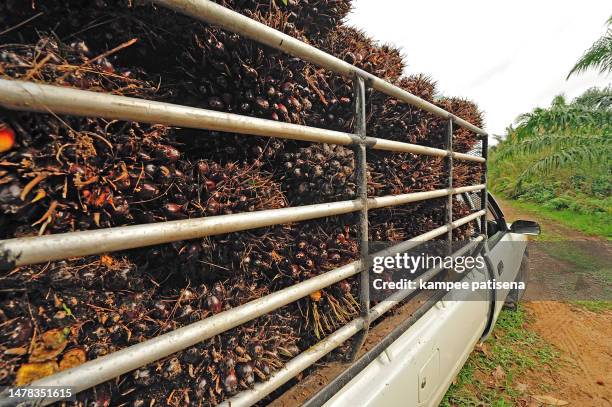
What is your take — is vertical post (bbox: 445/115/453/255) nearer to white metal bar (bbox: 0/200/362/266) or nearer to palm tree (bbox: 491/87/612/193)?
white metal bar (bbox: 0/200/362/266)

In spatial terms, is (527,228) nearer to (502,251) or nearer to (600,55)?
(502,251)

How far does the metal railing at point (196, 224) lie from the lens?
585 millimetres

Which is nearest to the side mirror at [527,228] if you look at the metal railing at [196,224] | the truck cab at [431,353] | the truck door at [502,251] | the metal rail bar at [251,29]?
the truck door at [502,251]

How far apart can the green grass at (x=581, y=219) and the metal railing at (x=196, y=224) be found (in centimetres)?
1114

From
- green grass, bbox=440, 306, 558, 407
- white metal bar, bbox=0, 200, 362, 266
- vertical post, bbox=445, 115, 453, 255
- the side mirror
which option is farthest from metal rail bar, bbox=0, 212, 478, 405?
the side mirror

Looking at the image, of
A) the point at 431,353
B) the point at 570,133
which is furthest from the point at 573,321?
the point at 570,133

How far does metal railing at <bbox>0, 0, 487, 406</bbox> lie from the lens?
58cm

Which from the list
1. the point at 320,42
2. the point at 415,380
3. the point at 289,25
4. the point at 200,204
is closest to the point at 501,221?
the point at 415,380

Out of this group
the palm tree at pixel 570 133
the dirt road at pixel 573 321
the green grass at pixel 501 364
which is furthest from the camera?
the palm tree at pixel 570 133

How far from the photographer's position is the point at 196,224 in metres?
0.78

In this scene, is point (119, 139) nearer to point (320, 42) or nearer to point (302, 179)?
point (302, 179)

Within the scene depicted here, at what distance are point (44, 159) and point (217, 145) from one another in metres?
0.54

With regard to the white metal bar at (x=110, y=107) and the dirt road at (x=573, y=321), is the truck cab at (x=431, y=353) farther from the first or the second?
the white metal bar at (x=110, y=107)

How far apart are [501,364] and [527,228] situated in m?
1.40
